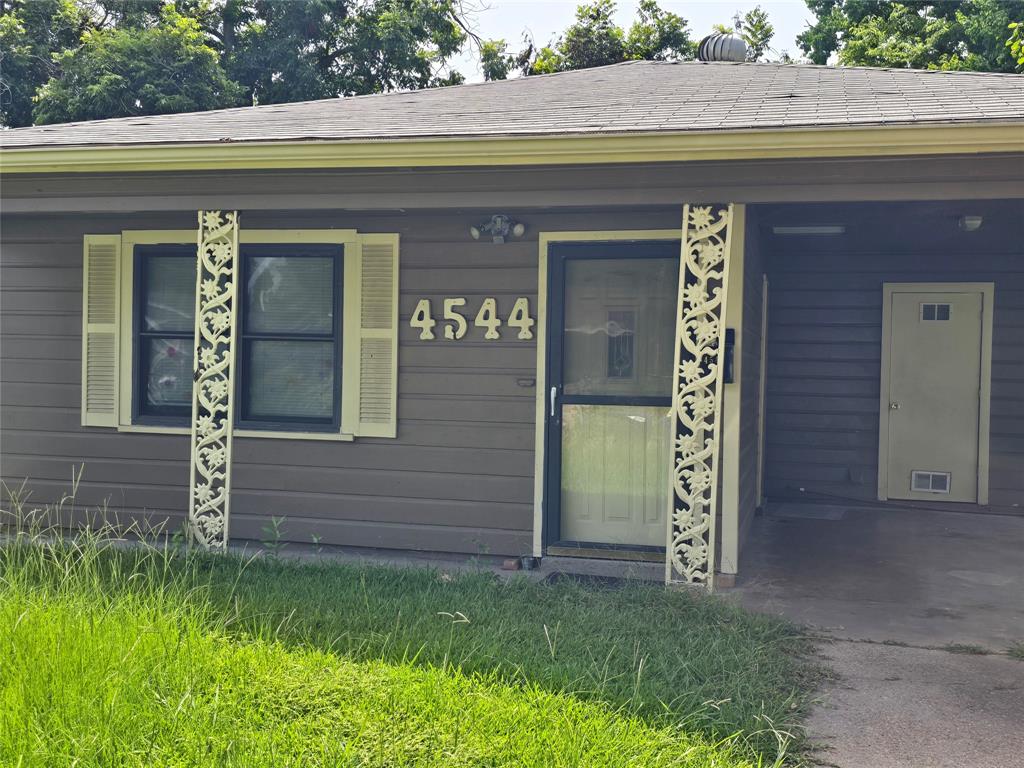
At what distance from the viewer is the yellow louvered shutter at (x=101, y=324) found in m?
6.75

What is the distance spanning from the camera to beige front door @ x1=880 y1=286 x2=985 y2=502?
8.41 m

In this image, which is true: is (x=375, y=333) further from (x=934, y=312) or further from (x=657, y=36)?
(x=657, y=36)

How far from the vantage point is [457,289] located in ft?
20.7

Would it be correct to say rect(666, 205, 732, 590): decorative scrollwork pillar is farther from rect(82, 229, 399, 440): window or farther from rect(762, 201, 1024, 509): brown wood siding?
rect(762, 201, 1024, 509): brown wood siding

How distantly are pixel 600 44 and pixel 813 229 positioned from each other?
17.4 m

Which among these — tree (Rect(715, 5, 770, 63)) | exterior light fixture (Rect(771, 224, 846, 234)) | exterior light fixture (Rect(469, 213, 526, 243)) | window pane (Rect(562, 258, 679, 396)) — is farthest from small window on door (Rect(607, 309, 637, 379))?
tree (Rect(715, 5, 770, 63))

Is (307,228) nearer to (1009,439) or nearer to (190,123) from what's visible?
(190,123)

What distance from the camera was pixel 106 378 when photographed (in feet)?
22.3

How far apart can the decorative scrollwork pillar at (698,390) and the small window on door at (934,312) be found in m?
3.93

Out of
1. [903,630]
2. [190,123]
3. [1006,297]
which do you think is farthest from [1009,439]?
[190,123]

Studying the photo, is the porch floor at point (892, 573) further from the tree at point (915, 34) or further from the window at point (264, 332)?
the tree at point (915, 34)

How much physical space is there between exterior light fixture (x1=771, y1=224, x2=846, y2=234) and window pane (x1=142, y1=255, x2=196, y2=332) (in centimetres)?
423

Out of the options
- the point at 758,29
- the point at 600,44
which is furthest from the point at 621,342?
the point at 758,29

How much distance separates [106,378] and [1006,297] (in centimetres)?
708
